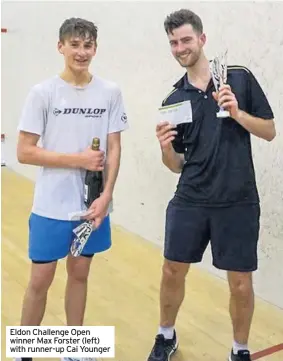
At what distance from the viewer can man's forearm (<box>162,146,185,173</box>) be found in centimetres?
202

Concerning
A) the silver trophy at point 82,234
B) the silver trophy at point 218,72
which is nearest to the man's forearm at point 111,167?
the silver trophy at point 82,234

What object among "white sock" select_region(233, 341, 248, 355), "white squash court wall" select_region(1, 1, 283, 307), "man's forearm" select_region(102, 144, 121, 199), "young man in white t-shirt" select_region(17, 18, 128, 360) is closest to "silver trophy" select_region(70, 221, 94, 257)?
"young man in white t-shirt" select_region(17, 18, 128, 360)

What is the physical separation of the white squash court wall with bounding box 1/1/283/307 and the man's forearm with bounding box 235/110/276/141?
628 mm

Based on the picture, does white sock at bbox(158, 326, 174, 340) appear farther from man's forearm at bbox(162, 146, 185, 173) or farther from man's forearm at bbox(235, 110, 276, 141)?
man's forearm at bbox(235, 110, 276, 141)

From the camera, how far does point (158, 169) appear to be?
343 cm

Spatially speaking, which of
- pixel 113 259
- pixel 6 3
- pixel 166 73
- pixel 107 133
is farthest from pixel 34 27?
pixel 107 133

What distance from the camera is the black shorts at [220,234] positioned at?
77.7 inches

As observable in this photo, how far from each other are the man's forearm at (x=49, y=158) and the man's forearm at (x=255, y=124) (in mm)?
551

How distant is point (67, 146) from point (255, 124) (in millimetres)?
626

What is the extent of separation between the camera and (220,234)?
1.98 metres

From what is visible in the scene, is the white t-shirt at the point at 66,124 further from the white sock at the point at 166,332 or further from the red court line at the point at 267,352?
the red court line at the point at 267,352

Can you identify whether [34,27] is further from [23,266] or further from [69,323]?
[69,323]

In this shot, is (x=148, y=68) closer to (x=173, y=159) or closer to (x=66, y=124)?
(x=173, y=159)

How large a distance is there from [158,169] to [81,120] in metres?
1.57
